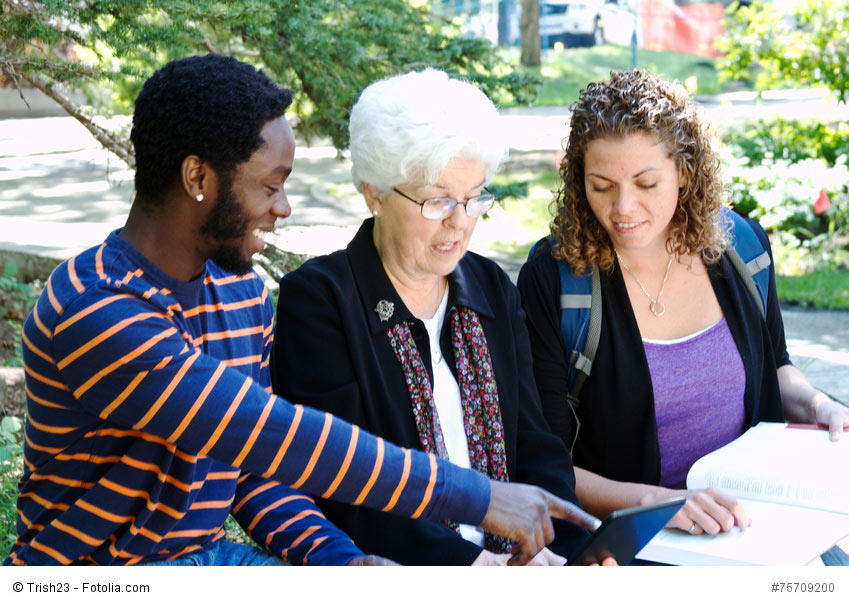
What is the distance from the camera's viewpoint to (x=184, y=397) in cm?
173

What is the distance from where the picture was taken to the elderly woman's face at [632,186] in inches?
105

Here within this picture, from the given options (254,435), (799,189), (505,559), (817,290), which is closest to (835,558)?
(505,559)

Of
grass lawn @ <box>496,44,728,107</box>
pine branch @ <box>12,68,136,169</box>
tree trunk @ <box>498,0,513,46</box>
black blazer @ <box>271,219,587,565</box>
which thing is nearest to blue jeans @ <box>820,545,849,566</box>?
black blazer @ <box>271,219,587,565</box>

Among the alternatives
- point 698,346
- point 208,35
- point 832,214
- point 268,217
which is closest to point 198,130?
point 268,217

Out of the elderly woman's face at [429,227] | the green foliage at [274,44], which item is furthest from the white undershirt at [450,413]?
the green foliage at [274,44]

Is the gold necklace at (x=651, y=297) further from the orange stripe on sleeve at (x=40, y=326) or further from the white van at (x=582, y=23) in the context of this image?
the white van at (x=582, y=23)

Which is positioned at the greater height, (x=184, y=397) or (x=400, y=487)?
(x=184, y=397)

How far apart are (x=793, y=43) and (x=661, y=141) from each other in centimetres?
687

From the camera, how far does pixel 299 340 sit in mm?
2393

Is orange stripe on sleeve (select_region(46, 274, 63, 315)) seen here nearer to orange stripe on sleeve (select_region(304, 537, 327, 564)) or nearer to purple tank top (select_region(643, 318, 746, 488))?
orange stripe on sleeve (select_region(304, 537, 327, 564))

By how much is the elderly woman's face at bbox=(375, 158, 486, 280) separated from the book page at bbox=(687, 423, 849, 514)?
0.82 meters

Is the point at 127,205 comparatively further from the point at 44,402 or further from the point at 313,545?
the point at 44,402

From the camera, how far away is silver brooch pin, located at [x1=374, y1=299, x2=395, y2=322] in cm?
243

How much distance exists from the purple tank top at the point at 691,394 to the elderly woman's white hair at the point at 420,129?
2.52ft
